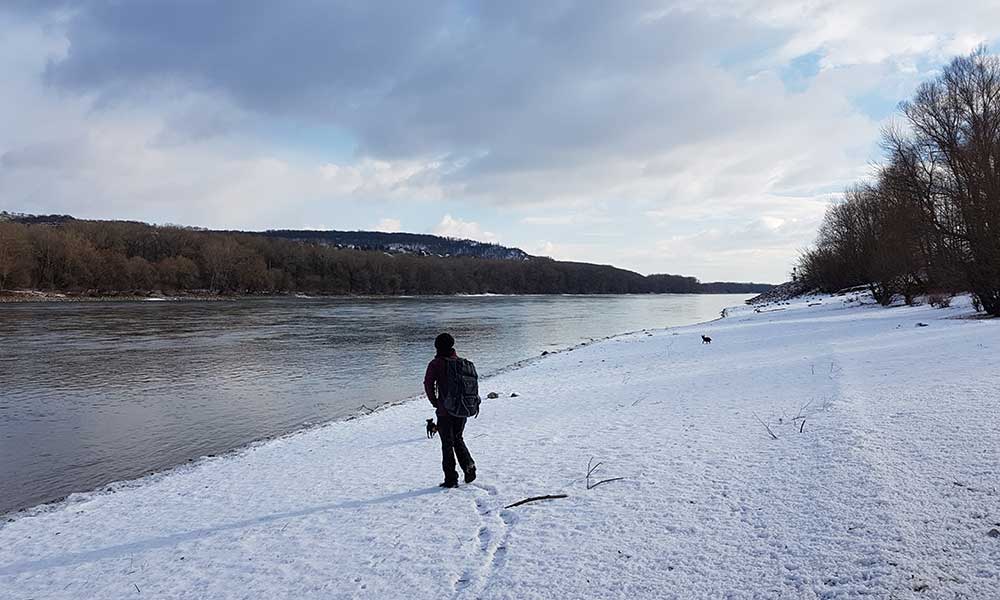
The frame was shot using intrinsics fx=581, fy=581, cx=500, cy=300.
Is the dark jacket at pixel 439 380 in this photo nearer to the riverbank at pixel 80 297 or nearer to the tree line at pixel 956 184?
the tree line at pixel 956 184

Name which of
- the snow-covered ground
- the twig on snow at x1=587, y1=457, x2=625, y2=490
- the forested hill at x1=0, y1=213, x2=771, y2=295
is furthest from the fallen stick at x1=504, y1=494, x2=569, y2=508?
the forested hill at x1=0, y1=213, x2=771, y2=295

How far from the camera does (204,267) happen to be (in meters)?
107

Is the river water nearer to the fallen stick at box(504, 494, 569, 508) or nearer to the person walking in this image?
the person walking

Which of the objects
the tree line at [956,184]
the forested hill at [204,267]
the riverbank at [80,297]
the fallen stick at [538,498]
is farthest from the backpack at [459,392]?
the forested hill at [204,267]

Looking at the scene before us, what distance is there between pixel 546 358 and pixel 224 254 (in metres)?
104

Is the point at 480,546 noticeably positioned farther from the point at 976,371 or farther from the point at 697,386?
the point at 976,371

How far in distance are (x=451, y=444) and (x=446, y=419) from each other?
0.99 feet

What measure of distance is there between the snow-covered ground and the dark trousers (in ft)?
A: 0.84

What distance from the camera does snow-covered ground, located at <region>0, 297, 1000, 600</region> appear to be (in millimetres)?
4211

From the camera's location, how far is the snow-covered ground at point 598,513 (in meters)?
4.21

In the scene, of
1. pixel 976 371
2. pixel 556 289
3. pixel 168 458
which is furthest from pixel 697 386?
pixel 556 289

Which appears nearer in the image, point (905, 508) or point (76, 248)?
point (905, 508)

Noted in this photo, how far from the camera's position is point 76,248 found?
88438 millimetres

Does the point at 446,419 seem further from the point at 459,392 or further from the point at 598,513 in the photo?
the point at 598,513
